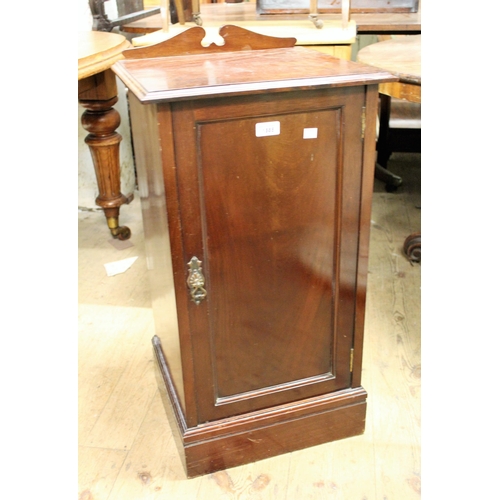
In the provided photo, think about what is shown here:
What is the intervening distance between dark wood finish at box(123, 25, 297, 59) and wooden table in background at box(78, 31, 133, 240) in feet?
1.79

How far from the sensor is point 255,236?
1305mm

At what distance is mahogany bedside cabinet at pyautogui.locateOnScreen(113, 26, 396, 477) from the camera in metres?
1.18

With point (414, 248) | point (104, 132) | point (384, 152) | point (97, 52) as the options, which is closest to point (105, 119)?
point (104, 132)

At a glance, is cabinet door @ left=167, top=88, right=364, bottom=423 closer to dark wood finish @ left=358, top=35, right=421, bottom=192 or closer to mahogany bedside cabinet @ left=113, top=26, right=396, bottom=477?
mahogany bedside cabinet @ left=113, top=26, right=396, bottom=477

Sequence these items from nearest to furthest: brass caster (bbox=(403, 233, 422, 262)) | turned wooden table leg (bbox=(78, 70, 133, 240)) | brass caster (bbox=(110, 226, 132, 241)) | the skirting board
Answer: the skirting board < turned wooden table leg (bbox=(78, 70, 133, 240)) < brass caster (bbox=(403, 233, 422, 262)) < brass caster (bbox=(110, 226, 132, 241))

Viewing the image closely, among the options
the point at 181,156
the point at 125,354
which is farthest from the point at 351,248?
the point at 125,354

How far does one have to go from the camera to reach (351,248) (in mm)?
1391

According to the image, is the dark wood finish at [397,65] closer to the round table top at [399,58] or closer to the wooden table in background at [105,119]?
the round table top at [399,58]

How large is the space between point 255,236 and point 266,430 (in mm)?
568

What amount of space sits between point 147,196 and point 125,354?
0.76 metres

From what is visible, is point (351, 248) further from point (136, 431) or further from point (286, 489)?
point (136, 431)

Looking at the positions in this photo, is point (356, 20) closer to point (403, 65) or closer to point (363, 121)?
point (403, 65)

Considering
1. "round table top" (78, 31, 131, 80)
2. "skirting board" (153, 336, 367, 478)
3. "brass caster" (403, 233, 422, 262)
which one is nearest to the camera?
"skirting board" (153, 336, 367, 478)

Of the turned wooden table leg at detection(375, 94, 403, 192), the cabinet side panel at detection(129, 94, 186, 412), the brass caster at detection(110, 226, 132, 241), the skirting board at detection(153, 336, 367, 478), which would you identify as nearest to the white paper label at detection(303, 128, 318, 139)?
the cabinet side panel at detection(129, 94, 186, 412)
